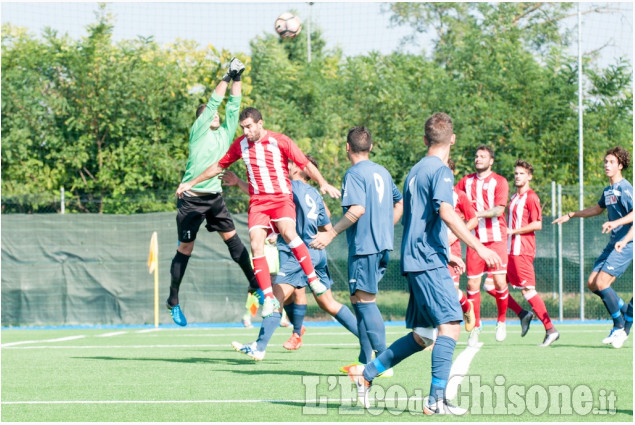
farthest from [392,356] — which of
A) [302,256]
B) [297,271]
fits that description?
[297,271]

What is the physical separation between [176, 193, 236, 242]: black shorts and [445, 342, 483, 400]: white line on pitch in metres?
3.09

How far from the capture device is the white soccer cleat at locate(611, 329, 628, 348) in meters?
10.8

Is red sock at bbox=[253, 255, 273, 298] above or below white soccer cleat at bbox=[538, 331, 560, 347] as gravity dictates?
above

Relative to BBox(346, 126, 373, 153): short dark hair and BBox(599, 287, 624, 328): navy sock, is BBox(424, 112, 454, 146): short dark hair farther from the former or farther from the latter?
BBox(599, 287, 624, 328): navy sock

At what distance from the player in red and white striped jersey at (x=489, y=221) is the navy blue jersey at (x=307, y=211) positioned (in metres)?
2.35

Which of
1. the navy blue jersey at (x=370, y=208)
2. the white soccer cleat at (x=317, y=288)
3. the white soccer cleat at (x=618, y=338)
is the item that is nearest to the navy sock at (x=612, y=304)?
the white soccer cleat at (x=618, y=338)

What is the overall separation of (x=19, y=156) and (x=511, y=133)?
36.6 feet

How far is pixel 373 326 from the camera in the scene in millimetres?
7543

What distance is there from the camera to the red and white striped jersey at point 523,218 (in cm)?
1238

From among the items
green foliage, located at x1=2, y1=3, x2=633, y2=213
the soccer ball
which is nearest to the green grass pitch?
the soccer ball

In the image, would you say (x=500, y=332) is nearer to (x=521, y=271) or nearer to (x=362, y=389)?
(x=521, y=271)

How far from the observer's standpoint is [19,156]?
2148cm

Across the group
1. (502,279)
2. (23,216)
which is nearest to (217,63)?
(23,216)

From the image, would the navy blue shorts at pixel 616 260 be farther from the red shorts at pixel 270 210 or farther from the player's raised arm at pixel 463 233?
the player's raised arm at pixel 463 233
